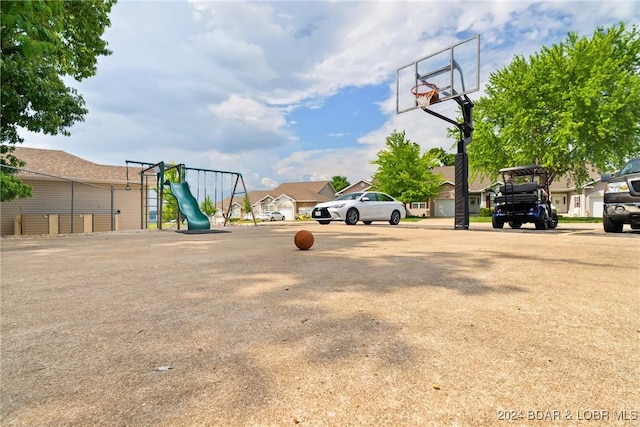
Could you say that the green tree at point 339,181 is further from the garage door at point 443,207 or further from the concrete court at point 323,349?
the concrete court at point 323,349

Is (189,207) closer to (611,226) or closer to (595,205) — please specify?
(611,226)

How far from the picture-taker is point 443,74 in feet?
42.3

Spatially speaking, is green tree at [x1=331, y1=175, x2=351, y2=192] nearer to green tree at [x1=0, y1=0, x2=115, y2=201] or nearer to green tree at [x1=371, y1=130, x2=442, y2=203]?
green tree at [x1=371, y1=130, x2=442, y2=203]

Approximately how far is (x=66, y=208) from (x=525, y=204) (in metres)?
20.6

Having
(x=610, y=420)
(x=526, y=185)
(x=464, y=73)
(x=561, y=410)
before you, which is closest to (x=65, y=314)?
(x=561, y=410)

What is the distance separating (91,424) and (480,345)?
1.99 meters

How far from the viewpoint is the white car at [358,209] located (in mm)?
14898

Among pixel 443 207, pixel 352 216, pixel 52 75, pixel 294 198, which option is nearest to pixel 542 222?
pixel 352 216

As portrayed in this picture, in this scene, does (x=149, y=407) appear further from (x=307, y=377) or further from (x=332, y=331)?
(x=332, y=331)

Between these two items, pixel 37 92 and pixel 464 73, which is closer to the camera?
pixel 37 92

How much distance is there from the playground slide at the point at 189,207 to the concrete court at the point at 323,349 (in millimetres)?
8425

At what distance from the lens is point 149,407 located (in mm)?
1403

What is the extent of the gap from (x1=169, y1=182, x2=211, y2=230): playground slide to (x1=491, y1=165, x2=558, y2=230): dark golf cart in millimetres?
10832

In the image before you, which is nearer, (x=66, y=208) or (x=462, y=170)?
(x=462, y=170)
